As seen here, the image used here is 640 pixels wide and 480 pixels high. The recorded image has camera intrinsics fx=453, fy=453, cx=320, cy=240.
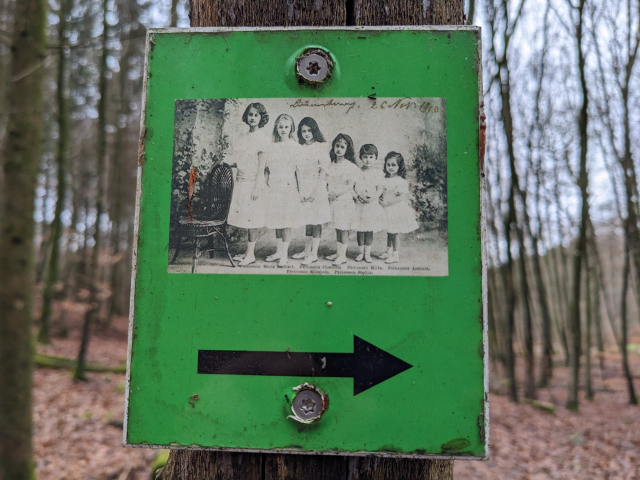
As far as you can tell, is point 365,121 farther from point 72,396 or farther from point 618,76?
point 618,76

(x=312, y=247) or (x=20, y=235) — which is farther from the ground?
(x=20, y=235)

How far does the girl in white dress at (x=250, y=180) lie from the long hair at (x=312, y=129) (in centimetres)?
9

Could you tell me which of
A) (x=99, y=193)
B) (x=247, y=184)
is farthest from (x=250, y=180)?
(x=99, y=193)

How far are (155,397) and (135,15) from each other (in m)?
10.6

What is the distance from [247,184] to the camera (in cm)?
116

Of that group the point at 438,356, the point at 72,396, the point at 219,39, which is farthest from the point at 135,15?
the point at 438,356

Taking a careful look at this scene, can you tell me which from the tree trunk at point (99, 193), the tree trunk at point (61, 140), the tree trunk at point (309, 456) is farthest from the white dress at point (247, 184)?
the tree trunk at point (61, 140)

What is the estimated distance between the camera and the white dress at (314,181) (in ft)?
3.75

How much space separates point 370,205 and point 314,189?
0.15 metres

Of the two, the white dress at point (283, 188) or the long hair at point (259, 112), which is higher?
the long hair at point (259, 112)

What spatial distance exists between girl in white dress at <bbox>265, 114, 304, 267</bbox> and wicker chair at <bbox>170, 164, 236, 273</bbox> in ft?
0.37

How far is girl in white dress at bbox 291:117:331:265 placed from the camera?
114cm

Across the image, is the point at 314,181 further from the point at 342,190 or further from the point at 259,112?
the point at 259,112

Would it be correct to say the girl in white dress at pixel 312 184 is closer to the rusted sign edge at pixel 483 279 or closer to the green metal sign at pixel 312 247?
the green metal sign at pixel 312 247
